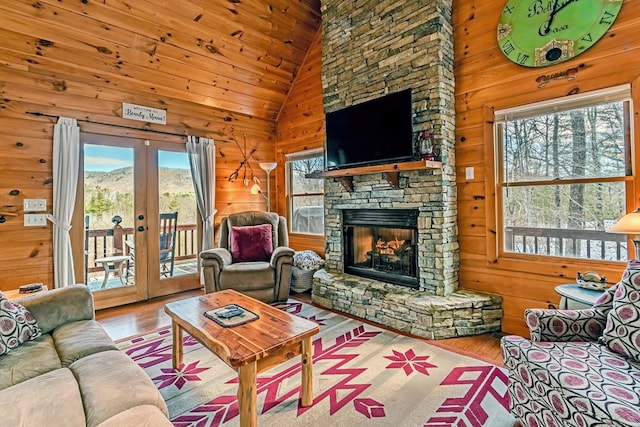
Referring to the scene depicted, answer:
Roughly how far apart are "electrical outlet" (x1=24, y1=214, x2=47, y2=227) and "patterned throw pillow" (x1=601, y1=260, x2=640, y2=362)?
464cm

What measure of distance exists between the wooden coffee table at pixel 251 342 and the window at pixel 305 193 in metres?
2.59

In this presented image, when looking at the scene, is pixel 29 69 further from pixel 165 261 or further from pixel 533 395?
pixel 533 395

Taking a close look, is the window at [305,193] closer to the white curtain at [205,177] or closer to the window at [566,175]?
the white curtain at [205,177]

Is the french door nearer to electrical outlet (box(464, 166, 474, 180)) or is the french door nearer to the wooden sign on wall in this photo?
the wooden sign on wall

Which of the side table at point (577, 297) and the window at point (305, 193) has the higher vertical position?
the window at point (305, 193)

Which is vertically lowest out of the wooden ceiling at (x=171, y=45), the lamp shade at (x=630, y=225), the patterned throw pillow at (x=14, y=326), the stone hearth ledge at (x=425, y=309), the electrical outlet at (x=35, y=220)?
the stone hearth ledge at (x=425, y=309)

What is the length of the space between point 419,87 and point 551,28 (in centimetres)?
106

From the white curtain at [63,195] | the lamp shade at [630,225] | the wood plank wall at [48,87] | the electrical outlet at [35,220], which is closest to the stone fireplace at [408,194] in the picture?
the lamp shade at [630,225]

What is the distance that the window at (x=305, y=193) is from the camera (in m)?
4.69

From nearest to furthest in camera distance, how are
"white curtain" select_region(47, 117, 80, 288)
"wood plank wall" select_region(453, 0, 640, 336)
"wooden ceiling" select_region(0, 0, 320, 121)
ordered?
"wood plank wall" select_region(453, 0, 640, 336), "wooden ceiling" select_region(0, 0, 320, 121), "white curtain" select_region(47, 117, 80, 288)

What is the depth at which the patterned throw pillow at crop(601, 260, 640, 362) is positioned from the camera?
147 cm

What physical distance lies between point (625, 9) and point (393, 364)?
3.05 meters

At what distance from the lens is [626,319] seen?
4.99 ft

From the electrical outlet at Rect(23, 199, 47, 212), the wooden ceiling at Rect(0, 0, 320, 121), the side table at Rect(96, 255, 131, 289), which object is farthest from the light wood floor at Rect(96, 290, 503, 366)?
the wooden ceiling at Rect(0, 0, 320, 121)
